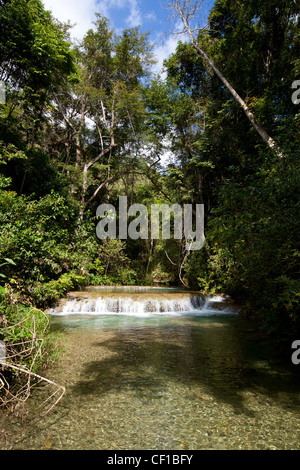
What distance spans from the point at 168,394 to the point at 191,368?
1042 millimetres

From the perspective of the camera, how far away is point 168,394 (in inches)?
139

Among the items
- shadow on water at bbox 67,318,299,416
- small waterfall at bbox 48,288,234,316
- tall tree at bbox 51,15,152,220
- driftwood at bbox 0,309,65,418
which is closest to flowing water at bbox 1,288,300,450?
shadow on water at bbox 67,318,299,416

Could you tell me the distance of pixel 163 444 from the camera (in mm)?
2527

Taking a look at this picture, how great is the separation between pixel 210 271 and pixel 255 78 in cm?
973

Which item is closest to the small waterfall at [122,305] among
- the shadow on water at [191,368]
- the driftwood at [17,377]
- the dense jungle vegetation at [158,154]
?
the dense jungle vegetation at [158,154]

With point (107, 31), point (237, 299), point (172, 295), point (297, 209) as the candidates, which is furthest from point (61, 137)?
point (297, 209)

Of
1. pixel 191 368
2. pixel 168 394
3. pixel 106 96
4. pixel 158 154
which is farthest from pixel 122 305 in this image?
pixel 106 96

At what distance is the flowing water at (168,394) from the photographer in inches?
101

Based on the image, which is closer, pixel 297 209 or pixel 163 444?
pixel 163 444

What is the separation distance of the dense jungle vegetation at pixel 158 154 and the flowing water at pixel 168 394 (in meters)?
0.84

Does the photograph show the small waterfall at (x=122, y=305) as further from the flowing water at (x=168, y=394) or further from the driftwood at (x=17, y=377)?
the driftwood at (x=17, y=377)

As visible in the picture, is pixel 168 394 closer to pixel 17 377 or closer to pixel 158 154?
pixel 17 377

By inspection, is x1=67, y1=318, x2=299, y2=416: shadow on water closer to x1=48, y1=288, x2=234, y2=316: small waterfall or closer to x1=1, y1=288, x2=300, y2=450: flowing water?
x1=1, y1=288, x2=300, y2=450: flowing water

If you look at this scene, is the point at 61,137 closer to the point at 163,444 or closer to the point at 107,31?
the point at 107,31
